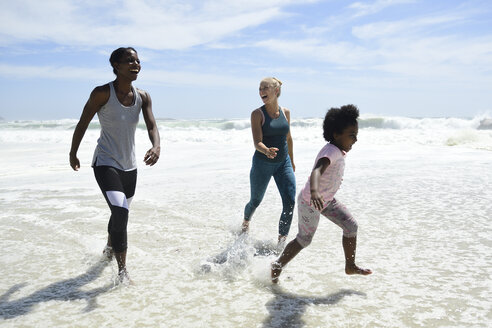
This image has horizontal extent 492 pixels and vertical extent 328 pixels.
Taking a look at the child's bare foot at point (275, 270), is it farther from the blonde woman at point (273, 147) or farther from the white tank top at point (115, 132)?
the white tank top at point (115, 132)

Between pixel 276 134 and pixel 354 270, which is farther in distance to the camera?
pixel 276 134

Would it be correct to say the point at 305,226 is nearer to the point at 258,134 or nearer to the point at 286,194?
the point at 286,194

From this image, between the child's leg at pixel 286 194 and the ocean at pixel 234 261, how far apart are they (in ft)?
1.10

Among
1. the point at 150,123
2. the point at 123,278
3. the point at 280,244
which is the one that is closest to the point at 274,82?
the point at 150,123

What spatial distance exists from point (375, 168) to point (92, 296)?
908 cm

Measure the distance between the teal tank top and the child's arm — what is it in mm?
1491

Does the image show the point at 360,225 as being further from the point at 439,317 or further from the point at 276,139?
the point at 439,317

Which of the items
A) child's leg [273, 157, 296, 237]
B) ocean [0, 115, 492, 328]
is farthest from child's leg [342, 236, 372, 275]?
child's leg [273, 157, 296, 237]

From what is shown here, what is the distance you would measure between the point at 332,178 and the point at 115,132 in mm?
1905

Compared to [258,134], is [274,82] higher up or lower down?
higher up

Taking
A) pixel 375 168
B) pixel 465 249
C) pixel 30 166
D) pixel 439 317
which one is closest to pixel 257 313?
pixel 439 317

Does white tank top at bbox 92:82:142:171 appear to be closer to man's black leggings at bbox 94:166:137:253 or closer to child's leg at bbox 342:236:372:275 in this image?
man's black leggings at bbox 94:166:137:253

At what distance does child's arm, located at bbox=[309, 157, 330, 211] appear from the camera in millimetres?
3090

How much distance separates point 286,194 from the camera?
4750 millimetres
